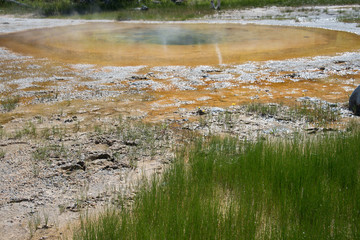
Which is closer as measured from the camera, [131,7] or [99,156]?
[99,156]

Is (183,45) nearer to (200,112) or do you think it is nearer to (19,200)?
(200,112)

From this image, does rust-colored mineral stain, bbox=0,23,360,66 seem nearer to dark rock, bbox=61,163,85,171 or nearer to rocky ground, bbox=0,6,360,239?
rocky ground, bbox=0,6,360,239

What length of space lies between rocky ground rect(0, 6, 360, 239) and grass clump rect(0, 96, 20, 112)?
0.29ft

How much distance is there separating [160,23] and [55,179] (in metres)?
18.4

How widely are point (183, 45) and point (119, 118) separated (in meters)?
7.83

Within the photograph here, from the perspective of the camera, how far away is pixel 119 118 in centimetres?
565

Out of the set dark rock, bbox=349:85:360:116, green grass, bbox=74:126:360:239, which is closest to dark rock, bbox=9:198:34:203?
green grass, bbox=74:126:360:239

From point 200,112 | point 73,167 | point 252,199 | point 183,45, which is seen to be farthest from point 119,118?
point 183,45

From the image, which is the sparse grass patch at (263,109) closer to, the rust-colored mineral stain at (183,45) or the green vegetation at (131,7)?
the rust-colored mineral stain at (183,45)

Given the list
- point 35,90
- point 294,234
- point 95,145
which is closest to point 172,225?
point 294,234

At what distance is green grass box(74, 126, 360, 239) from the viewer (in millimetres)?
2609

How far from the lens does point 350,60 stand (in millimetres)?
9531

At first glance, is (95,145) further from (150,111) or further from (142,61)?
(142,61)

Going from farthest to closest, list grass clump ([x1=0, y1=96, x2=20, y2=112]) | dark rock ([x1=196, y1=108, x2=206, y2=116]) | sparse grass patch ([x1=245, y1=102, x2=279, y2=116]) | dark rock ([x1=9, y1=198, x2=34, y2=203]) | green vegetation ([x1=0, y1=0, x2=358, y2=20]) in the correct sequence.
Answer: green vegetation ([x1=0, y1=0, x2=358, y2=20]), grass clump ([x1=0, y1=96, x2=20, y2=112]), dark rock ([x1=196, y1=108, x2=206, y2=116]), sparse grass patch ([x1=245, y1=102, x2=279, y2=116]), dark rock ([x1=9, y1=198, x2=34, y2=203])
